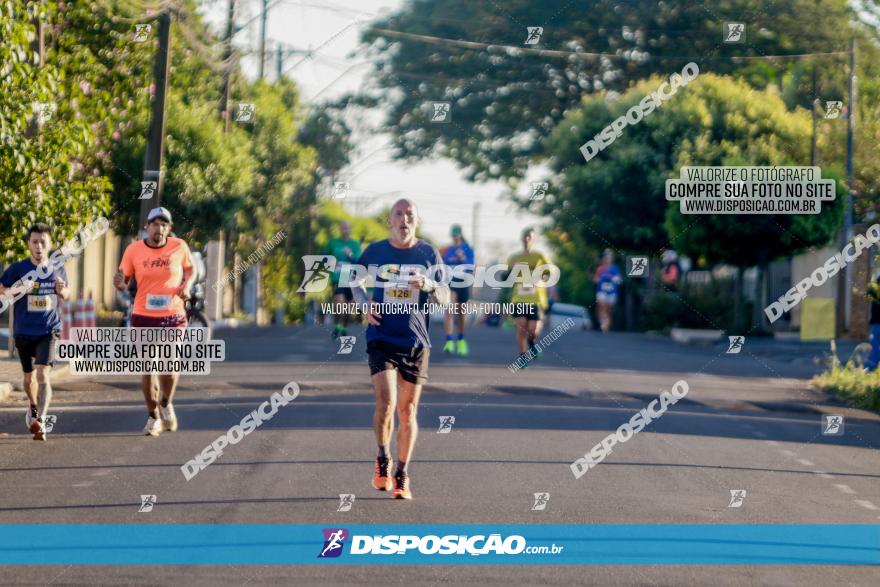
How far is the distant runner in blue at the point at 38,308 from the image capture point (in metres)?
12.8

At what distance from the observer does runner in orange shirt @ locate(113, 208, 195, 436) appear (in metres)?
12.8

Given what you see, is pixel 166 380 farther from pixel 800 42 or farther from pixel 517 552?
pixel 800 42

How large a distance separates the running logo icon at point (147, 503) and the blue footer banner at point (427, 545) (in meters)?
0.53

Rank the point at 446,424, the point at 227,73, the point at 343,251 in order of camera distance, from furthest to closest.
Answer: the point at 227,73 < the point at 343,251 < the point at 446,424

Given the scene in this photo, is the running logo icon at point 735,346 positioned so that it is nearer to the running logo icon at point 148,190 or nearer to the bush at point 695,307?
the bush at point 695,307

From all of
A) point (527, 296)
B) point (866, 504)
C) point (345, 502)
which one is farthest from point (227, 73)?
point (866, 504)

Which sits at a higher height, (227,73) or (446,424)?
(227,73)

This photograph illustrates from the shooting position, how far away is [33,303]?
1289 cm

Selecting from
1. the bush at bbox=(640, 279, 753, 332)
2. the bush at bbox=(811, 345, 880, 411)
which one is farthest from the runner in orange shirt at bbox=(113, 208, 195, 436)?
the bush at bbox=(640, 279, 753, 332)

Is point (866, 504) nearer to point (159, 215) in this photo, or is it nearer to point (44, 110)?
point (159, 215)

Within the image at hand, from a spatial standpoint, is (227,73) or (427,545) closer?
(427,545)

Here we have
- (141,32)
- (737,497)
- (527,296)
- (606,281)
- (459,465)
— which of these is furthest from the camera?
(606,281)

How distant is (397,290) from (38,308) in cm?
446

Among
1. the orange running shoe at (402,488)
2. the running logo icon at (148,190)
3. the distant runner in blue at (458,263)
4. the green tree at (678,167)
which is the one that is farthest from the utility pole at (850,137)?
the orange running shoe at (402,488)
